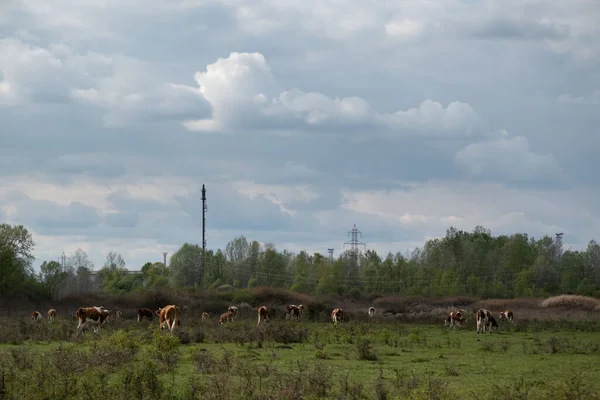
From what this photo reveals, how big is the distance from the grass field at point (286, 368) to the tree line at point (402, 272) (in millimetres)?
55532

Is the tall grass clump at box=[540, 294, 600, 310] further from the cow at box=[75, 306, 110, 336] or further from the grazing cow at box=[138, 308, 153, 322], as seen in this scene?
the cow at box=[75, 306, 110, 336]

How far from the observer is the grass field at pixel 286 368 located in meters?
17.4

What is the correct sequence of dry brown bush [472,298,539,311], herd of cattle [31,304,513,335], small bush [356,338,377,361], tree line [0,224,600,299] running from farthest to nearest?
1. tree line [0,224,600,299]
2. dry brown bush [472,298,539,311]
3. herd of cattle [31,304,513,335]
4. small bush [356,338,377,361]

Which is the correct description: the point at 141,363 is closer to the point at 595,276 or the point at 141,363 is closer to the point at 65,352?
the point at 65,352

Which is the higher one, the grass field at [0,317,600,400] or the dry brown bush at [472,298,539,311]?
the dry brown bush at [472,298,539,311]

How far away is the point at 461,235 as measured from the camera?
137375 mm

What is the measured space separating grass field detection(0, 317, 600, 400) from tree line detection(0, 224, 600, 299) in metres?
55.5

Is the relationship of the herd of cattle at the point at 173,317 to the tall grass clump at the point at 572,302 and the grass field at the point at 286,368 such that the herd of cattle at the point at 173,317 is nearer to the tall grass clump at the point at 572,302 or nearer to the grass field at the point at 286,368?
the grass field at the point at 286,368

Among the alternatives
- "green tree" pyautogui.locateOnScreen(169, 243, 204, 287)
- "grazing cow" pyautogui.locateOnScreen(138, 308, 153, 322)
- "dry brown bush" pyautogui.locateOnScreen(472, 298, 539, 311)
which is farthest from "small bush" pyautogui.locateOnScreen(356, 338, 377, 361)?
"green tree" pyautogui.locateOnScreen(169, 243, 204, 287)

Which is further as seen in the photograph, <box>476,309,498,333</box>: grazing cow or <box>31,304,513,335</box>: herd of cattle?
<box>476,309,498,333</box>: grazing cow

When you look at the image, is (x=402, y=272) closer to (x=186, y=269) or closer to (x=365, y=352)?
(x=186, y=269)

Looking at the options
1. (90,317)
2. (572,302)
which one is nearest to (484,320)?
(90,317)

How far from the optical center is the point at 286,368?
2373 centimetres

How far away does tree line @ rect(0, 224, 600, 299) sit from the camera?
102 meters
